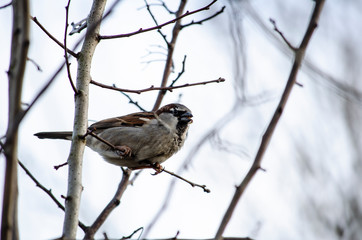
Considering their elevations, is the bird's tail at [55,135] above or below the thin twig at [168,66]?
below

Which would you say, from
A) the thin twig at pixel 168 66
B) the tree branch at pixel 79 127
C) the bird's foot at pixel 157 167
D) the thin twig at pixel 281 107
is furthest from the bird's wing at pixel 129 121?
the thin twig at pixel 281 107

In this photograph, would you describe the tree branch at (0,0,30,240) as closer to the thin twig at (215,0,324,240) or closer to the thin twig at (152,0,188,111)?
the thin twig at (215,0,324,240)

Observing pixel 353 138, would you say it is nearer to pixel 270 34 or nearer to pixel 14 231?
pixel 270 34

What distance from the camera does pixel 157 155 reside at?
4133mm

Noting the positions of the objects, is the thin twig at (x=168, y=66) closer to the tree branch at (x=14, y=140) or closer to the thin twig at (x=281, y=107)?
the thin twig at (x=281, y=107)

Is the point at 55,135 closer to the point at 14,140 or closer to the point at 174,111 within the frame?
the point at 174,111

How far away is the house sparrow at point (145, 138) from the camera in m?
4.07

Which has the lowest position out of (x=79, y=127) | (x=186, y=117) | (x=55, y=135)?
(x=55, y=135)

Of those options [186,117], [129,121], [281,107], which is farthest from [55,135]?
[281,107]

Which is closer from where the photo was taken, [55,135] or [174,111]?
[174,111]

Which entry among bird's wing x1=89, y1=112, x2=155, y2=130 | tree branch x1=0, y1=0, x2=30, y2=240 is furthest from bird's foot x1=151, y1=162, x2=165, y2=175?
tree branch x1=0, y1=0, x2=30, y2=240

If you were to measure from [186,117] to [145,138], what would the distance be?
47 cm

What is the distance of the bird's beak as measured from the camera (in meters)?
4.34

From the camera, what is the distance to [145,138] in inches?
163
